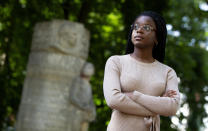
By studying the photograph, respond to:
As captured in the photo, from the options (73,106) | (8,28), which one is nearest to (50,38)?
(73,106)

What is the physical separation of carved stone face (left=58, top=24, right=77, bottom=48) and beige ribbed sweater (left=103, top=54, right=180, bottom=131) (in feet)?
21.2

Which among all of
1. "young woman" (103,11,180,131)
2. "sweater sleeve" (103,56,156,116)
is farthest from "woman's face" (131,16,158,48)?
"sweater sleeve" (103,56,156,116)

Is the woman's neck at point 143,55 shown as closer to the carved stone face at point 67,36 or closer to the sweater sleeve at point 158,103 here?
the sweater sleeve at point 158,103

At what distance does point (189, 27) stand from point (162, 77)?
8937 millimetres

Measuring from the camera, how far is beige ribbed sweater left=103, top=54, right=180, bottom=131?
9.37 ft

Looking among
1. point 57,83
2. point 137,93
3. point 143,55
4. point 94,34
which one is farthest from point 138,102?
point 94,34

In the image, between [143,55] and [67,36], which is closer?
[143,55]

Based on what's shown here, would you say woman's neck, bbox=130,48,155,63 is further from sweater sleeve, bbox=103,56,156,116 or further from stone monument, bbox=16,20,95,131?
stone monument, bbox=16,20,95,131

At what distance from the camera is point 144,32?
3043 mm

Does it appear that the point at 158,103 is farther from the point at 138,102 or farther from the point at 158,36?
the point at 158,36

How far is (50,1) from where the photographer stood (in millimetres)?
11148

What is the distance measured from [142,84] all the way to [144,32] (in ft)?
1.28

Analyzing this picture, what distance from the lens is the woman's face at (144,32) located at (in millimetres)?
3045

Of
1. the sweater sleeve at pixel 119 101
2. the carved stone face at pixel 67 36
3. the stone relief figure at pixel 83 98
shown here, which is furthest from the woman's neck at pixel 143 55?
the carved stone face at pixel 67 36
